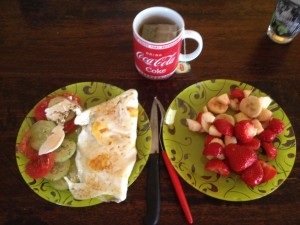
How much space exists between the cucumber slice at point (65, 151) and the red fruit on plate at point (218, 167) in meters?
0.40

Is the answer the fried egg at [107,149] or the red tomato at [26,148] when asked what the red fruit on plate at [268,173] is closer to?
the fried egg at [107,149]

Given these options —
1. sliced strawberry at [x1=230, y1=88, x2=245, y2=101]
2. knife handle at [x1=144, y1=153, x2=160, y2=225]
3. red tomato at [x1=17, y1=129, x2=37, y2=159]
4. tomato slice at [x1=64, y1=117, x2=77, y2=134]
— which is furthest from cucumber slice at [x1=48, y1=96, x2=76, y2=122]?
sliced strawberry at [x1=230, y1=88, x2=245, y2=101]

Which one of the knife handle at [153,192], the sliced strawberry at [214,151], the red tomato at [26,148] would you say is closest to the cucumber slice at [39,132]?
the red tomato at [26,148]

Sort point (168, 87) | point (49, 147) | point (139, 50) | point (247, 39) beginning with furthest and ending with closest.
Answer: point (247, 39)
point (168, 87)
point (139, 50)
point (49, 147)

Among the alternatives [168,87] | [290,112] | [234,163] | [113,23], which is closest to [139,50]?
[168,87]

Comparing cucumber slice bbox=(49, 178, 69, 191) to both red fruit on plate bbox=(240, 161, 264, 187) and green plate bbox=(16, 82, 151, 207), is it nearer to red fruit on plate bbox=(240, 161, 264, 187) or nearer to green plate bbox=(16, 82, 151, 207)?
green plate bbox=(16, 82, 151, 207)

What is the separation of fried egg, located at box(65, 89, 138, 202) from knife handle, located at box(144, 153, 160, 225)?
6 cm

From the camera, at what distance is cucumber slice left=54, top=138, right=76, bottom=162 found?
2.81 feet

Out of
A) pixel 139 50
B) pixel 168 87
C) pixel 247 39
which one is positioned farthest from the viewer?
pixel 247 39

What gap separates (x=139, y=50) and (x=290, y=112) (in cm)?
55

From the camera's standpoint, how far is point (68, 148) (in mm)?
877

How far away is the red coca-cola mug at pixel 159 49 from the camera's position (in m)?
0.91

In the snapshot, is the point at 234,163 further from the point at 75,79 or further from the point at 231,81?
the point at 75,79

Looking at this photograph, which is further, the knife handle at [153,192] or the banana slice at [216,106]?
the banana slice at [216,106]
